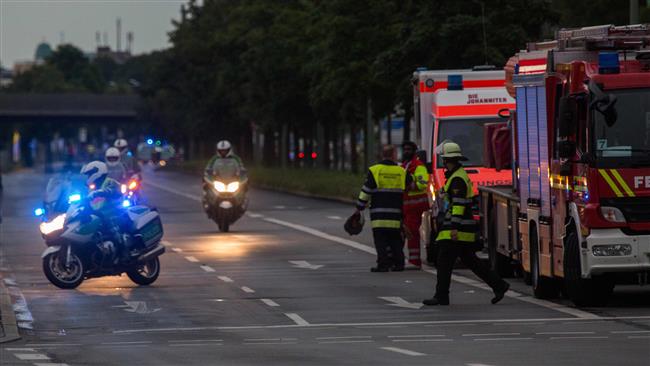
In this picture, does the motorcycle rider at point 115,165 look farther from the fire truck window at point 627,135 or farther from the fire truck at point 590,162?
the fire truck window at point 627,135

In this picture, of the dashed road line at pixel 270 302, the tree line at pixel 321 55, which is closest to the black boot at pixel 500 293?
the dashed road line at pixel 270 302

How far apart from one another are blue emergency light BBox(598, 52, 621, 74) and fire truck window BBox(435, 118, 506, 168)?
8464 mm

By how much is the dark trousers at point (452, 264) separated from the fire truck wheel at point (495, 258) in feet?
11.7

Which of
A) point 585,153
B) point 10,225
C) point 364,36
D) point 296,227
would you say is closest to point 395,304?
point 585,153

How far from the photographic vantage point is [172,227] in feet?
138

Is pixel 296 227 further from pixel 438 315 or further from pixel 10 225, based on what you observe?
pixel 438 315

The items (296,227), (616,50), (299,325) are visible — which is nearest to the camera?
(299,325)

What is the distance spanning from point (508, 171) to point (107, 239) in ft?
19.7

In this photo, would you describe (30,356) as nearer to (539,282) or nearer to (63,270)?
(539,282)

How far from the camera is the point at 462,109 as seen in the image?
93.5ft

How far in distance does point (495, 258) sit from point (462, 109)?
4.26m

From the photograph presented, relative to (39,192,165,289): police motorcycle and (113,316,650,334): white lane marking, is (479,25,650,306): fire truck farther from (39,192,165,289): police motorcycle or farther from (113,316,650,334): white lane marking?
(39,192,165,289): police motorcycle

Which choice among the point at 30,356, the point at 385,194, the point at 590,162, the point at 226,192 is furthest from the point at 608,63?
the point at 226,192

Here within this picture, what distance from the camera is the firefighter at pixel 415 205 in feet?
87.2
